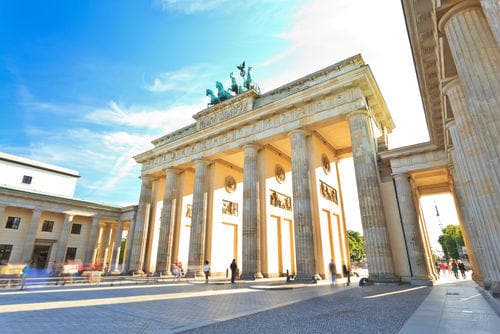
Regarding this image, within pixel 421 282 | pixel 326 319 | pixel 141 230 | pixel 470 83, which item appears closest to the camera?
pixel 326 319

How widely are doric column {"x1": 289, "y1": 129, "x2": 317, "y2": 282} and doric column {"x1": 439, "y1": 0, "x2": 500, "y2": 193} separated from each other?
10.4 metres

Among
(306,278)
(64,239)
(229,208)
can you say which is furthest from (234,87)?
(64,239)

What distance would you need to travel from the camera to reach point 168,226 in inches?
971

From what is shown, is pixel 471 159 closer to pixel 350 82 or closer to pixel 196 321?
pixel 196 321

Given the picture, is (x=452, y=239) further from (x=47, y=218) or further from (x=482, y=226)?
(x=47, y=218)

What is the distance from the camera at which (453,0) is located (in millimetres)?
6434

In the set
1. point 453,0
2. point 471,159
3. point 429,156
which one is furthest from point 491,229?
point 429,156

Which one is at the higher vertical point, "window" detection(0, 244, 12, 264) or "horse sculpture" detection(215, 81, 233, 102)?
"horse sculpture" detection(215, 81, 233, 102)

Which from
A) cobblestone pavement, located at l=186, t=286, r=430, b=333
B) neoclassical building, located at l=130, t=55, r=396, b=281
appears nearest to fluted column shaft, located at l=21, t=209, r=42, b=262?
neoclassical building, located at l=130, t=55, r=396, b=281

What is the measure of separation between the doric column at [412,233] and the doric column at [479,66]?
8.56m

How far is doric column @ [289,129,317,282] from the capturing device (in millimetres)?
15906

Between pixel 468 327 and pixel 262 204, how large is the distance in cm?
1627

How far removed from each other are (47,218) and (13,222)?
3.27 meters

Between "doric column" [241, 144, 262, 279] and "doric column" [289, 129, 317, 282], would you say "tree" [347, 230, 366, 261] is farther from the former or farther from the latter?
"doric column" [289, 129, 317, 282]
